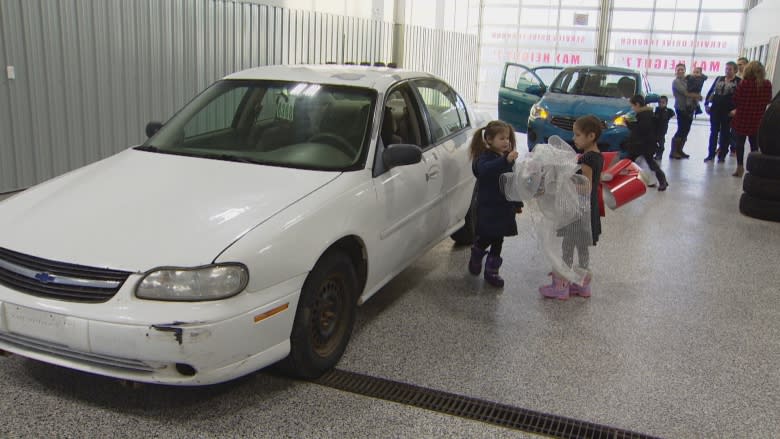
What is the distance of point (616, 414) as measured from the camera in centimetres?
323

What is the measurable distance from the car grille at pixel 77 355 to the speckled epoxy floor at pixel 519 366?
31 cm

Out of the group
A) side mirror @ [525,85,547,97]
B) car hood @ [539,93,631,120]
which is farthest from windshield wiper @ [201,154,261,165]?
side mirror @ [525,85,547,97]

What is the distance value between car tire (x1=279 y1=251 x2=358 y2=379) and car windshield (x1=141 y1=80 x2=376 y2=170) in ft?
2.01

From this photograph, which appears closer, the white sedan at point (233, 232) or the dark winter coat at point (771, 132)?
the white sedan at point (233, 232)

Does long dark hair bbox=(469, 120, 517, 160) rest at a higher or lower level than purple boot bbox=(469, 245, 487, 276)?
higher

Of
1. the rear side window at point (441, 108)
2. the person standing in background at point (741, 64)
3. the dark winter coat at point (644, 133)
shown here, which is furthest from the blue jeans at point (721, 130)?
the rear side window at point (441, 108)

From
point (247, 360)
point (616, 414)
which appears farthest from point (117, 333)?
point (616, 414)

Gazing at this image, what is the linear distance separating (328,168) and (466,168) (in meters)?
1.79

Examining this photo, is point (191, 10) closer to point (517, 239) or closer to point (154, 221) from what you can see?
point (517, 239)

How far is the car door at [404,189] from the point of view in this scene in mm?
3904

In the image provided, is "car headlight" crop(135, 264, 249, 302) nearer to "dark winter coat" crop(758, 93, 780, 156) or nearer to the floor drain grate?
the floor drain grate

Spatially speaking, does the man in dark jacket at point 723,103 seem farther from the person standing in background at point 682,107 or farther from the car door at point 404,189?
the car door at point 404,189

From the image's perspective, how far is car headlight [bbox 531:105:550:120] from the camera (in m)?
10.2

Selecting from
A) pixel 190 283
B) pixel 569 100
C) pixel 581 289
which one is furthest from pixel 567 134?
pixel 190 283
